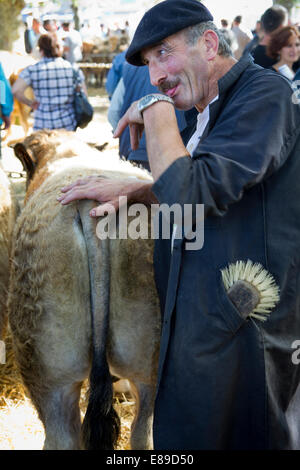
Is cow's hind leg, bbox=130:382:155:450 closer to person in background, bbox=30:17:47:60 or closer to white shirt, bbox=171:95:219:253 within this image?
white shirt, bbox=171:95:219:253

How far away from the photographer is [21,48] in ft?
61.2

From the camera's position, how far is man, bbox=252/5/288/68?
20.0 ft

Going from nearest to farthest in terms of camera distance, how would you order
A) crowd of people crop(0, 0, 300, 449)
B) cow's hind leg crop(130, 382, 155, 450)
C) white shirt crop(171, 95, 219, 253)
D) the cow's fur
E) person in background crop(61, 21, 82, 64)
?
crowd of people crop(0, 0, 300, 449) → white shirt crop(171, 95, 219, 253) → cow's hind leg crop(130, 382, 155, 450) → the cow's fur → person in background crop(61, 21, 82, 64)

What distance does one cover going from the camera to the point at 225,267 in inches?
75.6

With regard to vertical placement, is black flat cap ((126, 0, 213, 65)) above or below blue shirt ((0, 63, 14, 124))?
above

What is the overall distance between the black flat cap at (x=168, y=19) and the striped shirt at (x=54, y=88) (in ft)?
16.6

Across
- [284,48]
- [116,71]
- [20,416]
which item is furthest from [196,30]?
[116,71]

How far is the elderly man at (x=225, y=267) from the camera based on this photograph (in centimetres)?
182

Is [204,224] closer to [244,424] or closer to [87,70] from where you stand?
[244,424]

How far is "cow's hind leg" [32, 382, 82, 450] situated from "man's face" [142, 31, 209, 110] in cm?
134

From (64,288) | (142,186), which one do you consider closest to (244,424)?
(64,288)

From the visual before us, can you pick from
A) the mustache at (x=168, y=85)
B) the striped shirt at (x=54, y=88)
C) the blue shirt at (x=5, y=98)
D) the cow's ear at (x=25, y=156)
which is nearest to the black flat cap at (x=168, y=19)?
the mustache at (x=168, y=85)

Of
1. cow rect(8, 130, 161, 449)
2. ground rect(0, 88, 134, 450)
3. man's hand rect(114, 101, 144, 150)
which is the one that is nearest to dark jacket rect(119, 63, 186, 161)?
ground rect(0, 88, 134, 450)

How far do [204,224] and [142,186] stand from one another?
483 millimetres
